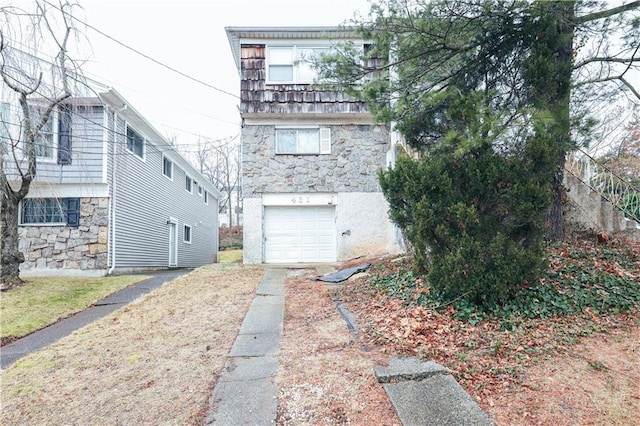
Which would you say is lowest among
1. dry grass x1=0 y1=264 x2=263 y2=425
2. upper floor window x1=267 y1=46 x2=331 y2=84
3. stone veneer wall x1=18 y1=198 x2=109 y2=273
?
dry grass x1=0 y1=264 x2=263 y2=425

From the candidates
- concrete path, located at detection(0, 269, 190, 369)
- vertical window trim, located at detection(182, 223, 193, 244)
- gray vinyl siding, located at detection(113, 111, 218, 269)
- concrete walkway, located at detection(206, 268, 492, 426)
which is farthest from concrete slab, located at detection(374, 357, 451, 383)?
vertical window trim, located at detection(182, 223, 193, 244)

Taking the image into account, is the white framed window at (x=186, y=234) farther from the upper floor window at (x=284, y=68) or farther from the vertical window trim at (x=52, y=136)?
the upper floor window at (x=284, y=68)

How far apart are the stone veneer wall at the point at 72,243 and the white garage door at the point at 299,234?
448 centimetres

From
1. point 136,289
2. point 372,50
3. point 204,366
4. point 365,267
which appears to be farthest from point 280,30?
point 204,366

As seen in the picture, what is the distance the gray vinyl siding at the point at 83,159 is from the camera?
952 cm

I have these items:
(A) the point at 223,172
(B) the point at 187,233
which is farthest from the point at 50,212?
(A) the point at 223,172

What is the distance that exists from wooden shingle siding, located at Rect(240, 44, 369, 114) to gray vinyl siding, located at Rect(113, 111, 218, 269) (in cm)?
397

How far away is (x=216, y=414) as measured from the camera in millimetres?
2324

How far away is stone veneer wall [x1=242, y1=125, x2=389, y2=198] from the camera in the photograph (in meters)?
9.94

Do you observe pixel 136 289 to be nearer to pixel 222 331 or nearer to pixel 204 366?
pixel 222 331

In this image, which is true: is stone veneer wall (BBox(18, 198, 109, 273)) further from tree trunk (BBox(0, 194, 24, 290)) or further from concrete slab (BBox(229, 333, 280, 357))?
concrete slab (BBox(229, 333, 280, 357))

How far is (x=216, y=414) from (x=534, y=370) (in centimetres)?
230

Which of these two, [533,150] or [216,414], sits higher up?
[533,150]

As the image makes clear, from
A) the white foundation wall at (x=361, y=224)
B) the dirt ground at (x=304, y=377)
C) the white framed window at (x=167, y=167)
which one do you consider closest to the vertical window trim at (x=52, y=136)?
the white framed window at (x=167, y=167)
